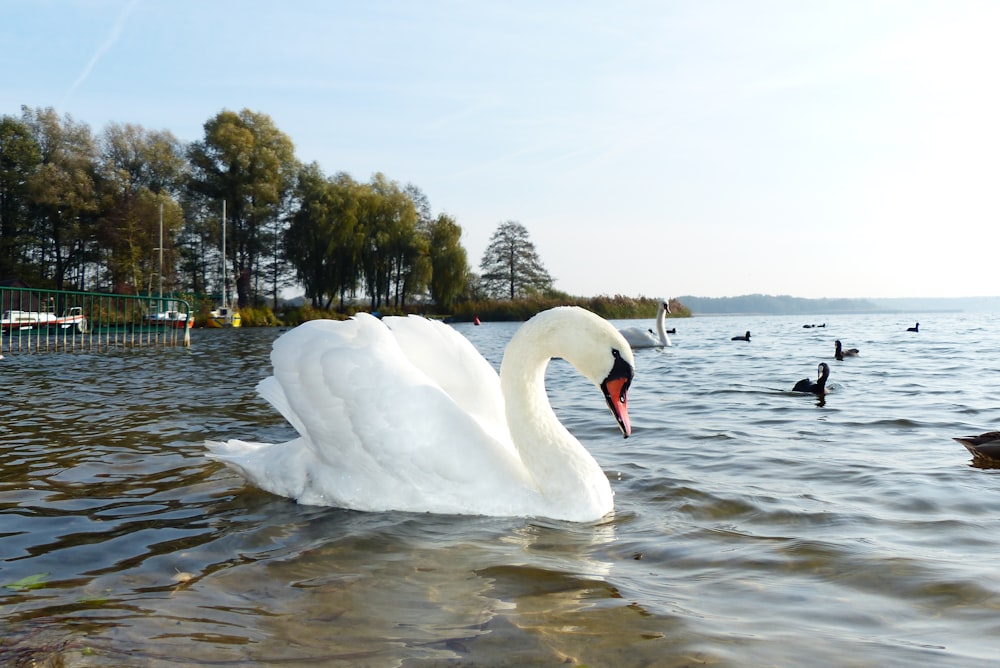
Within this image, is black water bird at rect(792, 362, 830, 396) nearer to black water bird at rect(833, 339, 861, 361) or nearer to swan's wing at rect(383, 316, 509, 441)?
swan's wing at rect(383, 316, 509, 441)

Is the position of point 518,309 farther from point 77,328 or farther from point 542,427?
point 542,427

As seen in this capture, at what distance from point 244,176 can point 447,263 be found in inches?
494

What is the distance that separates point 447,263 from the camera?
47.3 m

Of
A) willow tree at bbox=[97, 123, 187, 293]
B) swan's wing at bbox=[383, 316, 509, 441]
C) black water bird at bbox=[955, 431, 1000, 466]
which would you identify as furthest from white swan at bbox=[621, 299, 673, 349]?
willow tree at bbox=[97, 123, 187, 293]

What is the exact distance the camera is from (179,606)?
108 inches

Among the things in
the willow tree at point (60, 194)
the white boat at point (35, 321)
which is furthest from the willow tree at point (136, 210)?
the white boat at point (35, 321)

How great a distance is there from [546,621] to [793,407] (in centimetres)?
655

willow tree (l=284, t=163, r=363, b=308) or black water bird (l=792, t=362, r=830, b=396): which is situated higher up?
willow tree (l=284, t=163, r=363, b=308)

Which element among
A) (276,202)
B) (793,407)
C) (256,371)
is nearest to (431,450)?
(793,407)

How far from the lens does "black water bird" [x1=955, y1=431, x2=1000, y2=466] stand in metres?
5.21

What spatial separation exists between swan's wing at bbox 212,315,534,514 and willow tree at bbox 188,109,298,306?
4251cm

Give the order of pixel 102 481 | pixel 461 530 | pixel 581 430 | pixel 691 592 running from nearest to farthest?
pixel 691 592, pixel 461 530, pixel 102 481, pixel 581 430

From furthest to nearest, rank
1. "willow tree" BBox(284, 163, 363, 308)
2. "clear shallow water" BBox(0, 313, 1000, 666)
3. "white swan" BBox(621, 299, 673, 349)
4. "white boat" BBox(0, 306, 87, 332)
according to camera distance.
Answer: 1. "willow tree" BBox(284, 163, 363, 308)
2. "white swan" BBox(621, 299, 673, 349)
3. "white boat" BBox(0, 306, 87, 332)
4. "clear shallow water" BBox(0, 313, 1000, 666)

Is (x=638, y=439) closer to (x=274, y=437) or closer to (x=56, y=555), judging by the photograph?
(x=274, y=437)
